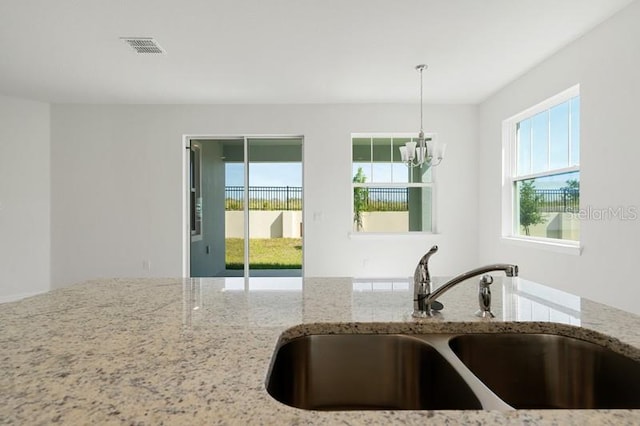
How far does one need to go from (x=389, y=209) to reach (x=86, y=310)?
449 cm

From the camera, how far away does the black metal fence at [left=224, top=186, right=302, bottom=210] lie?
5.02 metres

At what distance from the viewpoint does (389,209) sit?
5.16 m

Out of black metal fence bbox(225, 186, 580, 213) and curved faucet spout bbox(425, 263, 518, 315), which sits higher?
black metal fence bbox(225, 186, 580, 213)

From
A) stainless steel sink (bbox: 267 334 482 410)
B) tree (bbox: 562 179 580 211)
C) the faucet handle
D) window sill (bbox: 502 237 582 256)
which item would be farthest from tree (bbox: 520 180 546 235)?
stainless steel sink (bbox: 267 334 482 410)

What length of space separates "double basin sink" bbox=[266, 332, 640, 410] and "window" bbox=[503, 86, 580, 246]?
9.85 feet

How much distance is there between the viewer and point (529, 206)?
4082mm

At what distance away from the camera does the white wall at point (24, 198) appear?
184 inches

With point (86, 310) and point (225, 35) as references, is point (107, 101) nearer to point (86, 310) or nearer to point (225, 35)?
point (225, 35)

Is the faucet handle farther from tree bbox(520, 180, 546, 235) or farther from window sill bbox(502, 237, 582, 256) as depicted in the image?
tree bbox(520, 180, 546, 235)

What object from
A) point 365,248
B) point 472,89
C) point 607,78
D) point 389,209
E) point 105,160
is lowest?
point 365,248

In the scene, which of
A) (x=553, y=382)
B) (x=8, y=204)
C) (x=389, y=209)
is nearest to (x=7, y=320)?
(x=553, y=382)

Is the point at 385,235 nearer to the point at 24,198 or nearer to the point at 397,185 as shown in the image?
the point at 397,185

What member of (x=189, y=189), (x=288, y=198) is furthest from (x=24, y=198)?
(x=288, y=198)

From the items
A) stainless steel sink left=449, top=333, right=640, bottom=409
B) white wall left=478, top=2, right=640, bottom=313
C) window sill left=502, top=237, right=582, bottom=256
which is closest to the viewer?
stainless steel sink left=449, top=333, right=640, bottom=409
